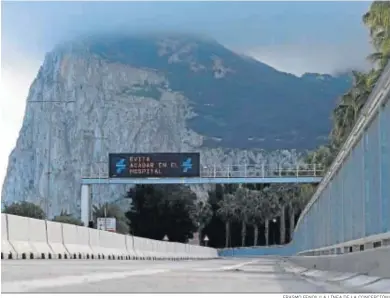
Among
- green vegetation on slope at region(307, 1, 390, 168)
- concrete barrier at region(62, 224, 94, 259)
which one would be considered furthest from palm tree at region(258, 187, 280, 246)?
concrete barrier at region(62, 224, 94, 259)

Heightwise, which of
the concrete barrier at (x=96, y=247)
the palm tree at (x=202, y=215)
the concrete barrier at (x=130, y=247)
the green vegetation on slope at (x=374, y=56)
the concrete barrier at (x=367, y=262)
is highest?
the green vegetation on slope at (x=374, y=56)

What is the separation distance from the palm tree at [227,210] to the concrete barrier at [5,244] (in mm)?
123435

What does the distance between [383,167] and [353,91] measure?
4434 cm

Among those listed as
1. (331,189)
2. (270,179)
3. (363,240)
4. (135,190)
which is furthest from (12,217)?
(135,190)

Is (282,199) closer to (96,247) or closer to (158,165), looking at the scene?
(158,165)

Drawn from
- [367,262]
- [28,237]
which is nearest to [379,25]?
[28,237]

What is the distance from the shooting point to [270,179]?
8294cm

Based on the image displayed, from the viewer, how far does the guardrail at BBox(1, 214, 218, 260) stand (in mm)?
22219

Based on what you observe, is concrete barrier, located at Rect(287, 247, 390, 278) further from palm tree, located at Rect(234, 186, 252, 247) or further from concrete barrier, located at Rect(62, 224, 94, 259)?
palm tree, located at Rect(234, 186, 252, 247)

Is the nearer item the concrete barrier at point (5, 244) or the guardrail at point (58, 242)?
the concrete barrier at point (5, 244)

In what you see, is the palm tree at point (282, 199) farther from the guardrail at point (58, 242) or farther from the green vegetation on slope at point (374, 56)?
the guardrail at point (58, 242)

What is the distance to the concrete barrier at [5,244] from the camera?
2125 cm

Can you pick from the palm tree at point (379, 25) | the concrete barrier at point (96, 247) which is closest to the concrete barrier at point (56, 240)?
the concrete barrier at point (96, 247)

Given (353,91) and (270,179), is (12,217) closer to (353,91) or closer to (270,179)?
(353,91)
